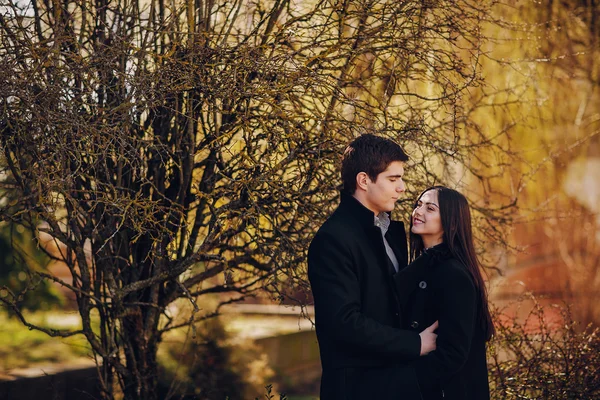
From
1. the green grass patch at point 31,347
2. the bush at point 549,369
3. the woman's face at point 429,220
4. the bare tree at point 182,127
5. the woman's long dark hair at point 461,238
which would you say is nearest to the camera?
the woman's long dark hair at point 461,238

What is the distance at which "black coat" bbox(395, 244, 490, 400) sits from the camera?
3258mm

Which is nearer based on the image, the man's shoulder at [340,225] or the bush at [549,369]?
the man's shoulder at [340,225]

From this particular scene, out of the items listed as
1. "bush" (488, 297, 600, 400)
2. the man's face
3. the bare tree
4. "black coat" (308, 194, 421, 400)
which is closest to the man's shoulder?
"black coat" (308, 194, 421, 400)

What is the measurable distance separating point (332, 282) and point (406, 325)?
0.50 meters

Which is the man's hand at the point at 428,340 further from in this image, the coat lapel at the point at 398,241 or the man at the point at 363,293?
the coat lapel at the point at 398,241

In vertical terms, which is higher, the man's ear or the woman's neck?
the man's ear

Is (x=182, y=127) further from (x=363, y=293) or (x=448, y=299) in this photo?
(x=448, y=299)

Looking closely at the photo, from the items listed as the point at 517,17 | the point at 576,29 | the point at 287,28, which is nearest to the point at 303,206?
the point at 287,28

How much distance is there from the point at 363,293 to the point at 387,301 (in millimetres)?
134

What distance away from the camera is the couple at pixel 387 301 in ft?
10.4

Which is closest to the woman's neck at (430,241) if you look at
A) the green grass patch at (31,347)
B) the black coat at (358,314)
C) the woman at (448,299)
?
the woman at (448,299)

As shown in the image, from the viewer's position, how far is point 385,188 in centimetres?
335

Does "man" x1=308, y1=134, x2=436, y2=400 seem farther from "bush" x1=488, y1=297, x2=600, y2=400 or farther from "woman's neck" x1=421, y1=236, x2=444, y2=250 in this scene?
"bush" x1=488, y1=297, x2=600, y2=400

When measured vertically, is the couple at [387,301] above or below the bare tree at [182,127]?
below
